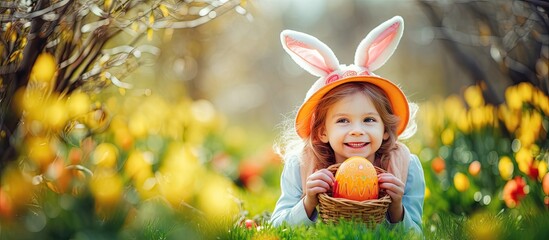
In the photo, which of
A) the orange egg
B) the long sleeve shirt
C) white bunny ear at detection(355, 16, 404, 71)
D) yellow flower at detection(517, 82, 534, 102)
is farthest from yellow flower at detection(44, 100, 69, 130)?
yellow flower at detection(517, 82, 534, 102)

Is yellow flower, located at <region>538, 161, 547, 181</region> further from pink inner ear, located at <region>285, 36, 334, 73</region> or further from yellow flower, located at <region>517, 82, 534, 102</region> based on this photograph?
yellow flower, located at <region>517, 82, 534, 102</region>

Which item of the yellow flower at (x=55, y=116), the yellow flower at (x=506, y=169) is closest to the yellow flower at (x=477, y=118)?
the yellow flower at (x=506, y=169)

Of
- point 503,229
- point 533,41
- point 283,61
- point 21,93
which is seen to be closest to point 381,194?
point 503,229

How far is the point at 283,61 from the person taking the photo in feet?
95.6

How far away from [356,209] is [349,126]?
1.20 feet

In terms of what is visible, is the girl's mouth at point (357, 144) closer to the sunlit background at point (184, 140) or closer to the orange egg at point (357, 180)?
the orange egg at point (357, 180)

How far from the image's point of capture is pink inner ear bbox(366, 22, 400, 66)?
2961mm

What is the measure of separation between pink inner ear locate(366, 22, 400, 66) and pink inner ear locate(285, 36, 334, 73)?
0.55 ft

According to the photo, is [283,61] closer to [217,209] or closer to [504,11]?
[504,11]

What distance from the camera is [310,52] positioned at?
3004 mm

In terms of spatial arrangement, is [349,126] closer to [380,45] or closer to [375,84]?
[375,84]

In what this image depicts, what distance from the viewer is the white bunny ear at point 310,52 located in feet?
9.70

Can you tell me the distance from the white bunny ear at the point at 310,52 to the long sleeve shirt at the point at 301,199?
39 centimetres

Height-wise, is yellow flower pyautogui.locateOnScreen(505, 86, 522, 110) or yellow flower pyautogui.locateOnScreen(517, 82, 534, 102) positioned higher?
yellow flower pyautogui.locateOnScreen(517, 82, 534, 102)
